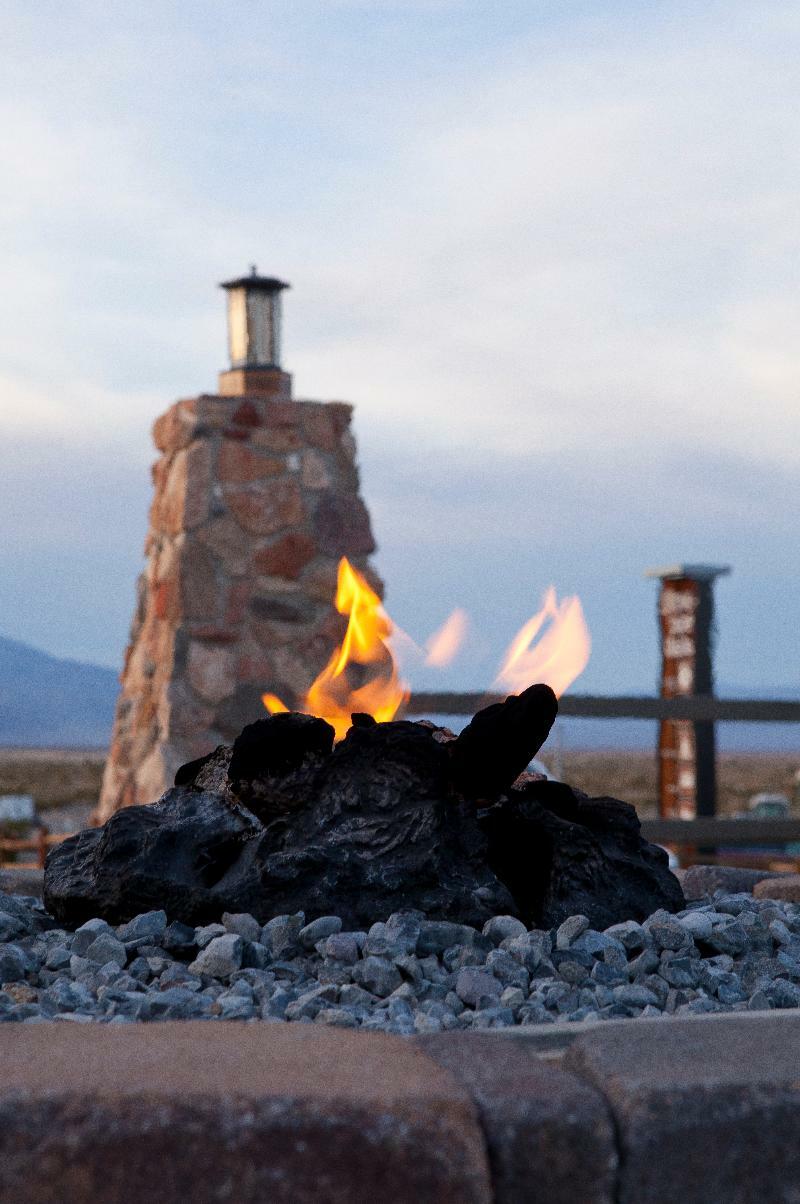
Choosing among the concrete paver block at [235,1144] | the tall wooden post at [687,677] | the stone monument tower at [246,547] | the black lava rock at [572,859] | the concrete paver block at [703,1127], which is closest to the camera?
the concrete paver block at [235,1144]

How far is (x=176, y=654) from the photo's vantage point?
7.34m

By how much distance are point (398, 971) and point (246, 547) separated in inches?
194

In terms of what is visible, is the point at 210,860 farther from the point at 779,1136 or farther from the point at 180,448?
the point at 180,448

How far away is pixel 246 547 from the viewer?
7.43m

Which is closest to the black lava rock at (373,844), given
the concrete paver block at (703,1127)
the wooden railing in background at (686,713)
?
the concrete paver block at (703,1127)

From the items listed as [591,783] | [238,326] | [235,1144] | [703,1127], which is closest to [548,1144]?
[703,1127]

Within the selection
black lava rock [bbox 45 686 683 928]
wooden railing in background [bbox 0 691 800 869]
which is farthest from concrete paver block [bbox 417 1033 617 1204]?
wooden railing in background [bbox 0 691 800 869]

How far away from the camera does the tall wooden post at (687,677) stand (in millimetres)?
9039

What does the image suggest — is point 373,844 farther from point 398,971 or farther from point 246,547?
point 246,547

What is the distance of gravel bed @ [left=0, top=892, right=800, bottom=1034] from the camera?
8.28 ft

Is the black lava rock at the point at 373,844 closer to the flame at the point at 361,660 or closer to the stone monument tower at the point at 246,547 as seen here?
the flame at the point at 361,660

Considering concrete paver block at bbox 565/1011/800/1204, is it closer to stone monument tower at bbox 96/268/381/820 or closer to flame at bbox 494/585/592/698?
flame at bbox 494/585/592/698

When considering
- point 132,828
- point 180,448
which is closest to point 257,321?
point 180,448

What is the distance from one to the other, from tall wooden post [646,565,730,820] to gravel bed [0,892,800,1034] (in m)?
6.05
